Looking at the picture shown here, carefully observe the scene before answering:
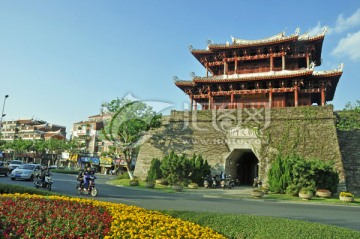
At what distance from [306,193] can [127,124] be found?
685 inches

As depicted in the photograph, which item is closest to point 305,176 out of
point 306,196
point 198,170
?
point 306,196

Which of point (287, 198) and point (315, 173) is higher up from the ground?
point (315, 173)

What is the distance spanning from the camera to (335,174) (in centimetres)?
2105

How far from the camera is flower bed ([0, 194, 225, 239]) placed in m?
5.21

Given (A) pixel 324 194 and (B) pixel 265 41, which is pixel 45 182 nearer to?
Answer: (A) pixel 324 194

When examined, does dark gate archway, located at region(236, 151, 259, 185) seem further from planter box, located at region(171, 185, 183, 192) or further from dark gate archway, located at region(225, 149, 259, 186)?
planter box, located at region(171, 185, 183, 192)

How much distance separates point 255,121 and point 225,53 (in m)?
11.5

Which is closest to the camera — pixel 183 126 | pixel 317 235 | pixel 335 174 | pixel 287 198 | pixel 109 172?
pixel 317 235

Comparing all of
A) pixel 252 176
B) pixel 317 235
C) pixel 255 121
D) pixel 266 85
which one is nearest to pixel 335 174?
pixel 255 121

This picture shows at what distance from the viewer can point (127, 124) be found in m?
29.5

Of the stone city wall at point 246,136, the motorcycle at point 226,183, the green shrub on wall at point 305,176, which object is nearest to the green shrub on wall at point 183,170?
the motorcycle at point 226,183

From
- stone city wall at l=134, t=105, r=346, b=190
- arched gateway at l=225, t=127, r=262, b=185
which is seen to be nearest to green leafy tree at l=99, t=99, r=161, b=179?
stone city wall at l=134, t=105, r=346, b=190

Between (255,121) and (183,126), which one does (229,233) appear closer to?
(255,121)

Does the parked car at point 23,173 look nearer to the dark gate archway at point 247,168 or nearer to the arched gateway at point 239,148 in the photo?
the arched gateway at point 239,148
